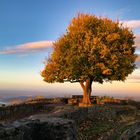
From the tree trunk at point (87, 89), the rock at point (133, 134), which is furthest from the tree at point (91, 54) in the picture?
the rock at point (133, 134)

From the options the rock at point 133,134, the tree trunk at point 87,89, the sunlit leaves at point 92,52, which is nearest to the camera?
the rock at point 133,134

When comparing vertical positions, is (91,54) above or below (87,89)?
above

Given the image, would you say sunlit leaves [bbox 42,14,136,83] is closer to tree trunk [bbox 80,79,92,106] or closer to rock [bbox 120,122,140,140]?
tree trunk [bbox 80,79,92,106]

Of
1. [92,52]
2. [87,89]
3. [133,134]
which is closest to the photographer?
[133,134]

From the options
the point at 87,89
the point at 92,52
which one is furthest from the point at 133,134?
the point at 87,89

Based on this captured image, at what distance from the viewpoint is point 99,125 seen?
29.6m

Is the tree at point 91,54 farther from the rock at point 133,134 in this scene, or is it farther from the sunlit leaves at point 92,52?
the rock at point 133,134

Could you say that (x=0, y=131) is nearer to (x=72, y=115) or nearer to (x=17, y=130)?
(x=17, y=130)

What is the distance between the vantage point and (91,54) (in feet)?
180

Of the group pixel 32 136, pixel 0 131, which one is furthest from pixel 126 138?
pixel 0 131

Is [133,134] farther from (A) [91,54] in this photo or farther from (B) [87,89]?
(B) [87,89]

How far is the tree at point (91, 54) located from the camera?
54.8 m

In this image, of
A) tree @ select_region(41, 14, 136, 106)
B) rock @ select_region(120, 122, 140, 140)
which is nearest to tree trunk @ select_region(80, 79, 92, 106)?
tree @ select_region(41, 14, 136, 106)

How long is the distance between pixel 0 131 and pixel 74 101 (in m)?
49.8
